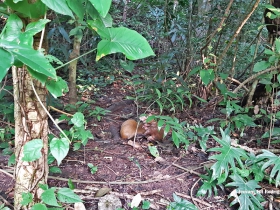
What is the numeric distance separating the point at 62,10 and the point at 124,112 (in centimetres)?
171

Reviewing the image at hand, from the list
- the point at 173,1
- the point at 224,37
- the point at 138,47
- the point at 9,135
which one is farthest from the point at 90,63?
the point at 138,47

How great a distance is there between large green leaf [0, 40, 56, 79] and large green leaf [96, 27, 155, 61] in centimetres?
27

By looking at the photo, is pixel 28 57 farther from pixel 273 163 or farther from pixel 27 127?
pixel 273 163

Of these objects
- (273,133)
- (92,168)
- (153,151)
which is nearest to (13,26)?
(92,168)

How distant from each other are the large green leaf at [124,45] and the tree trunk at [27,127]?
26cm

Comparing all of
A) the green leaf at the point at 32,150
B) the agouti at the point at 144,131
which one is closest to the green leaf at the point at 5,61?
the green leaf at the point at 32,150

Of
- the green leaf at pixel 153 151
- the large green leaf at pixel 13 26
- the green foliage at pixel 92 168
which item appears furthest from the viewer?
the green leaf at pixel 153 151

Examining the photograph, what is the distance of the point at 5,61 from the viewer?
0.54m

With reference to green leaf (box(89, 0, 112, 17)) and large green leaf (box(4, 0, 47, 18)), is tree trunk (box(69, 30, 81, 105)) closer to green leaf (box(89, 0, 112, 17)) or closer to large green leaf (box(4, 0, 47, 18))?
large green leaf (box(4, 0, 47, 18))

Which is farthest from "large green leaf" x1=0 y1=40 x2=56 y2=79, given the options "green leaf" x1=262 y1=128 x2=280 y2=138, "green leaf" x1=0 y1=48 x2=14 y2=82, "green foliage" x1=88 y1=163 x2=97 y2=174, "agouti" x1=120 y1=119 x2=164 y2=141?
"green leaf" x1=262 y1=128 x2=280 y2=138

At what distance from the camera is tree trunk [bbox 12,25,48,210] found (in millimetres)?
997

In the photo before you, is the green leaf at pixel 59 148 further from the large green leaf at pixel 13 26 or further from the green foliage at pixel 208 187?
the green foliage at pixel 208 187

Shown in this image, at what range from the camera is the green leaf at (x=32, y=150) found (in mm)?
920

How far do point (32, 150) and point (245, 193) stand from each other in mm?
1018
